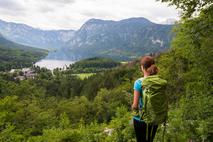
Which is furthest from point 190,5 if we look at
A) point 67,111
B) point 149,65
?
point 67,111

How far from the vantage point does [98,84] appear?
111000 millimetres

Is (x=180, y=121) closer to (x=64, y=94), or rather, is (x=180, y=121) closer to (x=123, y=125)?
(x=123, y=125)

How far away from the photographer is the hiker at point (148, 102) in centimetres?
523

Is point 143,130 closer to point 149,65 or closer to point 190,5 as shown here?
point 149,65

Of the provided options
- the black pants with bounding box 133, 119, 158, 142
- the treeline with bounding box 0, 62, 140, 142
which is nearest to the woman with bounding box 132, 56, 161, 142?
the black pants with bounding box 133, 119, 158, 142

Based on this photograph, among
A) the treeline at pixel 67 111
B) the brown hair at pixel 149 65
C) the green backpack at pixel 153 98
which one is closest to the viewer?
the green backpack at pixel 153 98

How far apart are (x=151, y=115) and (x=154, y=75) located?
2.38ft

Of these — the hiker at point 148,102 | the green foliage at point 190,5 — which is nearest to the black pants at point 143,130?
the hiker at point 148,102

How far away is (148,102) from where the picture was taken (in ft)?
17.2

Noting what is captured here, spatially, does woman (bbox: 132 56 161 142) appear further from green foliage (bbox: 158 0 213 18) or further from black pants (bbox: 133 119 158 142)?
green foliage (bbox: 158 0 213 18)

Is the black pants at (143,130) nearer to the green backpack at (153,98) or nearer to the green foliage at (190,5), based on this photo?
the green backpack at (153,98)

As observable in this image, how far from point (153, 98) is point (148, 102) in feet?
0.37

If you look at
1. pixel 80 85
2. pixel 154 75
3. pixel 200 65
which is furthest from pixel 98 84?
pixel 154 75

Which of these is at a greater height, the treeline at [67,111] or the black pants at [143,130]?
the black pants at [143,130]
